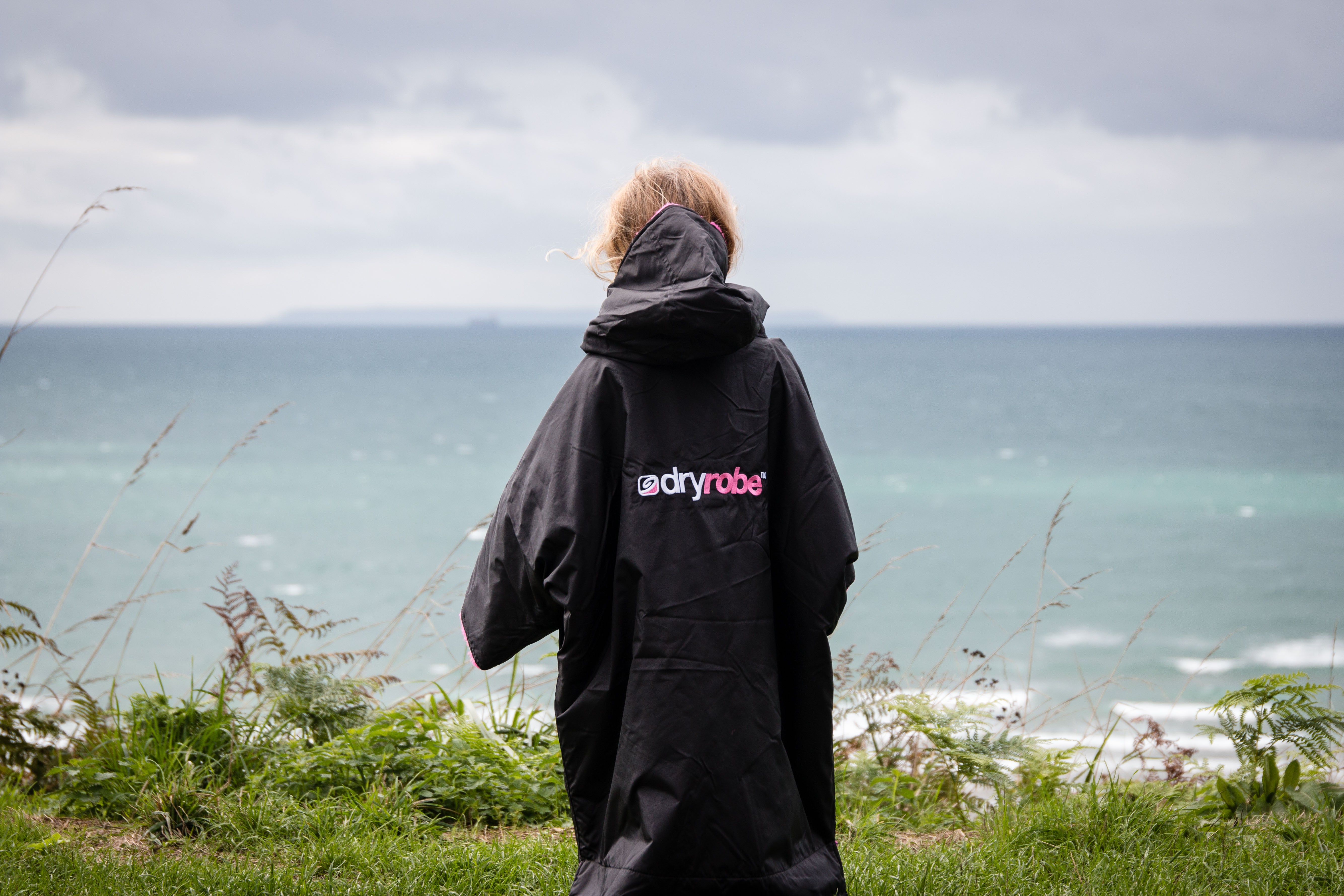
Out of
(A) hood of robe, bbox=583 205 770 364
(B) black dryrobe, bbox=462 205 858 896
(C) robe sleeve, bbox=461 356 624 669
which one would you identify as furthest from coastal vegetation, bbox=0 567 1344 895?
(A) hood of robe, bbox=583 205 770 364

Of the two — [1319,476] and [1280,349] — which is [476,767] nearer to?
[1319,476]

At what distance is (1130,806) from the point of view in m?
3.31

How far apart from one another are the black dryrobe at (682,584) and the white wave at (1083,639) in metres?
12.6

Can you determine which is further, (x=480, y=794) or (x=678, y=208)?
(x=480, y=794)

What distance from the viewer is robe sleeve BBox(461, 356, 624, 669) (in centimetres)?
211

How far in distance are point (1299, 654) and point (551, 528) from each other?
46.0 feet

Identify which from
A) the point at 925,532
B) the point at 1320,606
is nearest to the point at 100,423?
the point at 925,532

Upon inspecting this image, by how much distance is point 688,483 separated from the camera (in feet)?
7.07

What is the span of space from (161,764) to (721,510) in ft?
8.19

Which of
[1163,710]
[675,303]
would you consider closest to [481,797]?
[675,303]

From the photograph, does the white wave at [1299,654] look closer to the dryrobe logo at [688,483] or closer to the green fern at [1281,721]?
the green fern at [1281,721]

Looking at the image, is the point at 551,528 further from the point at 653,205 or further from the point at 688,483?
the point at 653,205

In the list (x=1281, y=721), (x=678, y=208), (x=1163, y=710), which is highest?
(x=678, y=208)

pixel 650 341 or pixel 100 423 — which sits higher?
pixel 650 341
